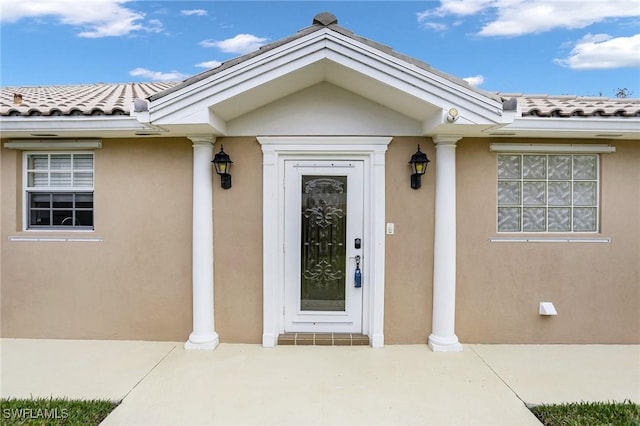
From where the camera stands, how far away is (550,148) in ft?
19.7

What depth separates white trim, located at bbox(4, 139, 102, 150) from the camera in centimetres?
602

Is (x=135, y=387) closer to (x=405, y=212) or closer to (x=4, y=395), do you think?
(x=4, y=395)

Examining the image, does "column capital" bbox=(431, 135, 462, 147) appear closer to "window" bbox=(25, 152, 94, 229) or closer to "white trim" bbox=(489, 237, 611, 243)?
"white trim" bbox=(489, 237, 611, 243)

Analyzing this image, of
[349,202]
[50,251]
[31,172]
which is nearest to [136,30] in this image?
[31,172]

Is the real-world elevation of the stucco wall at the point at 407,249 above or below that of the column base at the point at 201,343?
above

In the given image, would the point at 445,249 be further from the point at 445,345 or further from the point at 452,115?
the point at 452,115

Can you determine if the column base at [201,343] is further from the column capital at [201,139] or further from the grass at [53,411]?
the column capital at [201,139]

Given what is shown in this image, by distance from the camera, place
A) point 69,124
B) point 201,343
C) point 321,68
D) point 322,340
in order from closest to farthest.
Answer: point 321,68
point 69,124
point 201,343
point 322,340

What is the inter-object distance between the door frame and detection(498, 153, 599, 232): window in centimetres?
216

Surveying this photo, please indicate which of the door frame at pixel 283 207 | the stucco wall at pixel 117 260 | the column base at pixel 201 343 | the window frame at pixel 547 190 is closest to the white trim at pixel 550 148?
the window frame at pixel 547 190

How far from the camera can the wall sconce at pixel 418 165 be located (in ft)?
18.7

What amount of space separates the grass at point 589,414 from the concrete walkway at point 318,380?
16 centimetres

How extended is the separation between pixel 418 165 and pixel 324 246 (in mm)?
2051

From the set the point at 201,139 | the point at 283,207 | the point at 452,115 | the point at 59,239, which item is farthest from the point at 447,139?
the point at 59,239
